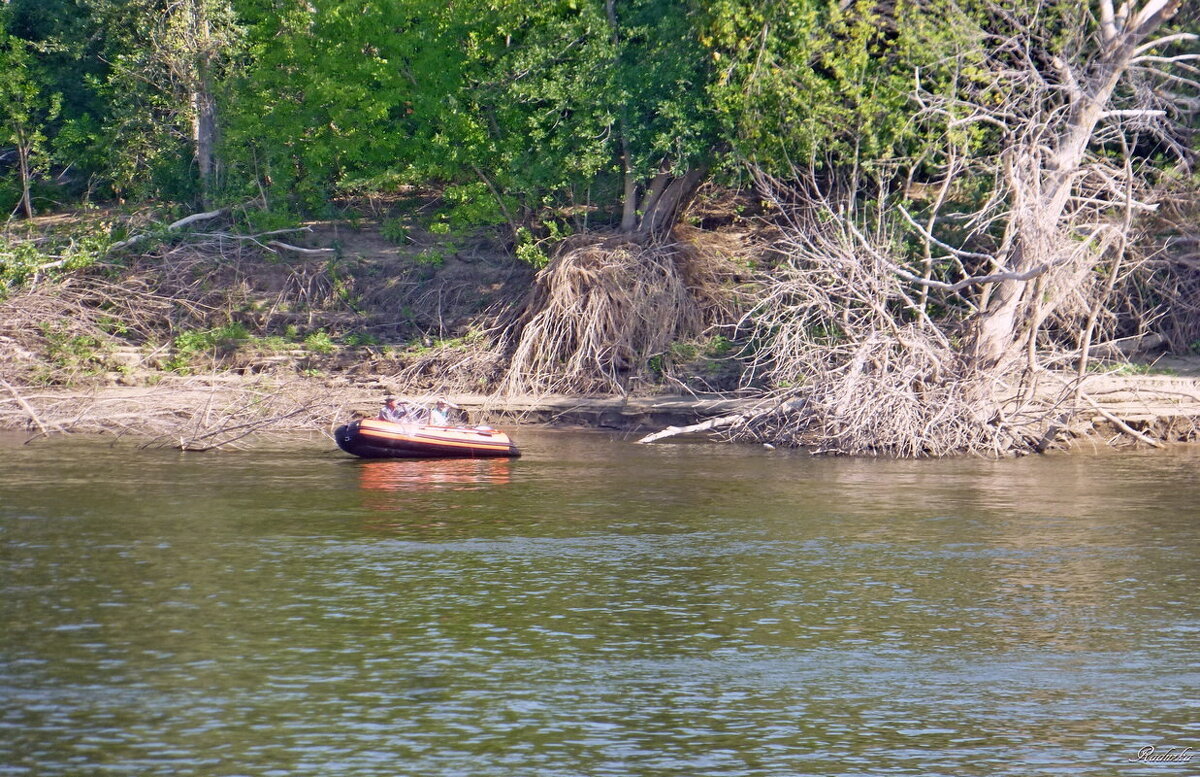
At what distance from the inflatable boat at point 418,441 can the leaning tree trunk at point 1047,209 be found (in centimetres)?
815

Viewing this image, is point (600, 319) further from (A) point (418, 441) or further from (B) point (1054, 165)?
(B) point (1054, 165)

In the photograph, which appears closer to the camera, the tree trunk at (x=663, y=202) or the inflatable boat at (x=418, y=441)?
the inflatable boat at (x=418, y=441)

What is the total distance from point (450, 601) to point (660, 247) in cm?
1787

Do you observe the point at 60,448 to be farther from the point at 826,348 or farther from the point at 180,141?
the point at 180,141

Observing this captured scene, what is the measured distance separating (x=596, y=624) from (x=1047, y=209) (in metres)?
14.6

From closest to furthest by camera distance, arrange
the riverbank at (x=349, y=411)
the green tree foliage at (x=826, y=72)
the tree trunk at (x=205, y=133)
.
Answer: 1. the riverbank at (x=349, y=411)
2. the green tree foliage at (x=826, y=72)
3. the tree trunk at (x=205, y=133)

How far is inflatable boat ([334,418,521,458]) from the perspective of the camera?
76.0 feet

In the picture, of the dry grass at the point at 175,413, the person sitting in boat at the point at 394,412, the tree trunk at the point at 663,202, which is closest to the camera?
Result: the person sitting in boat at the point at 394,412

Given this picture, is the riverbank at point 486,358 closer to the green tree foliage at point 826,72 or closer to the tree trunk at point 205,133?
the tree trunk at point 205,133

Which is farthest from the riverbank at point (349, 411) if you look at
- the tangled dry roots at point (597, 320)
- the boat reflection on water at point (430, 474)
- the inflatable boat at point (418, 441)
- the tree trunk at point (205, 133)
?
the tree trunk at point (205, 133)

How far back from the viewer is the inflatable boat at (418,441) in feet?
76.0

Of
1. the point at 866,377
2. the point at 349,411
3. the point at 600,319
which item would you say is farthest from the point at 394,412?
the point at 866,377

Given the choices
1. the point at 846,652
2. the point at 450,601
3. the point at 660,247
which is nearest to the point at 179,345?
the point at 660,247

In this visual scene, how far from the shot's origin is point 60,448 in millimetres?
23781
